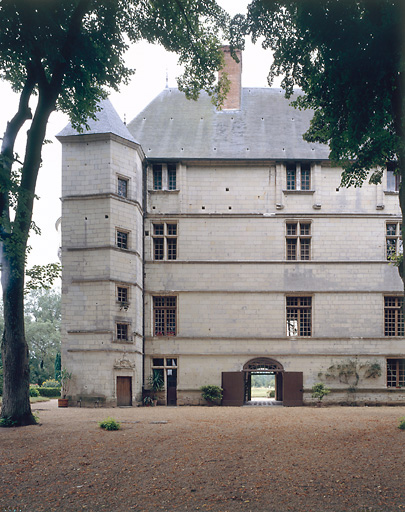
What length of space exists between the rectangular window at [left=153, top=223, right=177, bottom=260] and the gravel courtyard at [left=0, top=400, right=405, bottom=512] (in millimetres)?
12956

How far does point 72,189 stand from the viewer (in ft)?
77.9

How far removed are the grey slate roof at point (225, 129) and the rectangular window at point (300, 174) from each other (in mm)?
435

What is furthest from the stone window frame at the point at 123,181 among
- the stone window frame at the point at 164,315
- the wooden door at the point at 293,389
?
the wooden door at the point at 293,389

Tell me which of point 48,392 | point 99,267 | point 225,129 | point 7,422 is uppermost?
point 225,129

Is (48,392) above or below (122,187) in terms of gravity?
below

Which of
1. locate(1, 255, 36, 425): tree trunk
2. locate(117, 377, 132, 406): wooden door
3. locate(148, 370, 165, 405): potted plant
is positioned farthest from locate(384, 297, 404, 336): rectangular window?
locate(1, 255, 36, 425): tree trunk

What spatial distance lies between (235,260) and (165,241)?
10.7ft

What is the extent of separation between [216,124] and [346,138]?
16086 millimetres

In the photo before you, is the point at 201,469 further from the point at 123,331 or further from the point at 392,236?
the point at 392,236

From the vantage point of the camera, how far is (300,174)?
26.0 metres

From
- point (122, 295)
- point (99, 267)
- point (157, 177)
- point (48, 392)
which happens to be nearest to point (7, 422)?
point (99, 267)

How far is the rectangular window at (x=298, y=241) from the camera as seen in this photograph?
25.6 meters

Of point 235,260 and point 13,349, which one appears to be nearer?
point 13,349

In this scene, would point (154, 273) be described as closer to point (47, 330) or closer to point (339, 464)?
point (339, 464)
